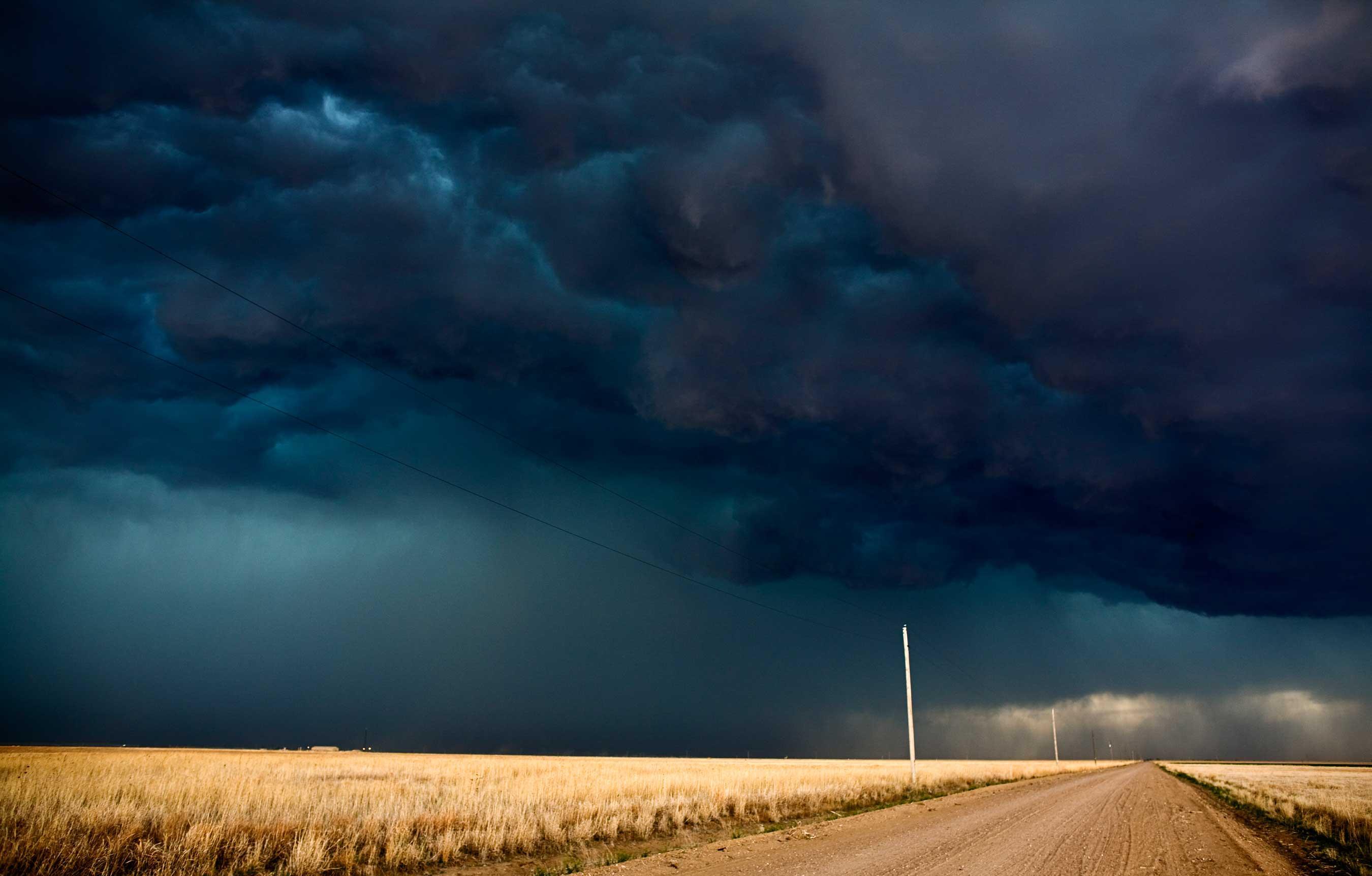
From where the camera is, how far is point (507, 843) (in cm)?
1672

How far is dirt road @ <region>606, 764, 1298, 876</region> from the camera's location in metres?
13.8

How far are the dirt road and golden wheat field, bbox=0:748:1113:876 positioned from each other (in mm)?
3459

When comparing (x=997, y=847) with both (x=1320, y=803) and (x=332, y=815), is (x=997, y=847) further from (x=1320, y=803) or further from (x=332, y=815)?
(x=1320, y=803)

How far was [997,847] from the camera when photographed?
1638 cm

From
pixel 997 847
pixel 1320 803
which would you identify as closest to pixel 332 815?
pixel 997 847

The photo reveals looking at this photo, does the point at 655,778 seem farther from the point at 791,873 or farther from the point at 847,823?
the point at 791,873

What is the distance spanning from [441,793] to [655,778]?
14.1 metres

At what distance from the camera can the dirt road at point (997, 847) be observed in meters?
13.8

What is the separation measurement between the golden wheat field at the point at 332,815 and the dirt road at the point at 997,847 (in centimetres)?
346

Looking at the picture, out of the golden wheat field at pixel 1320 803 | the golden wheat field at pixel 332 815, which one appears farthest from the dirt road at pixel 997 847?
the golden wheat field at pixel 332 815

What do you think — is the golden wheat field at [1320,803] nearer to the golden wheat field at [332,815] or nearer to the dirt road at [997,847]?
the dirt road at [997,847]

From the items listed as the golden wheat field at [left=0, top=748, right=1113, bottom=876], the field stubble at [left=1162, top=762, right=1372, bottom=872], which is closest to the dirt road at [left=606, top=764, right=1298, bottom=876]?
the field stubble at [left=1162, top=762, right=1372, bottom=872]

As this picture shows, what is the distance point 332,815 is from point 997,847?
51.4 ft

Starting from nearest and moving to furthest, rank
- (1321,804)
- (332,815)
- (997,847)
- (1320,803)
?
(997,847), (332,815), (1321,804), (1320,803)
